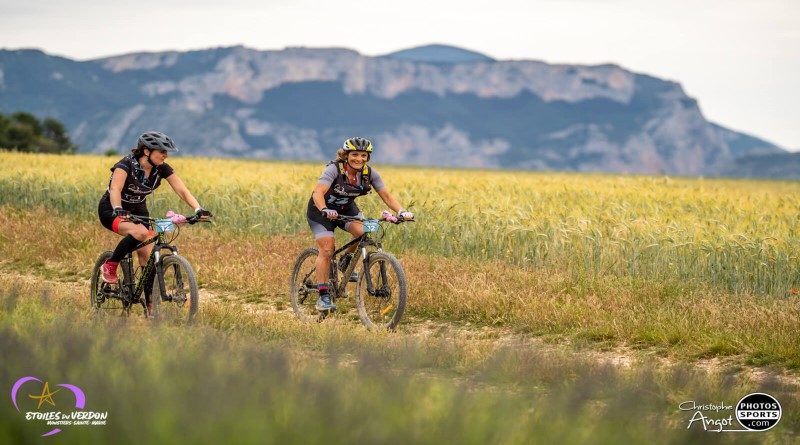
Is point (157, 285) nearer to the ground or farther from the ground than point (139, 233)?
nearer to the ground

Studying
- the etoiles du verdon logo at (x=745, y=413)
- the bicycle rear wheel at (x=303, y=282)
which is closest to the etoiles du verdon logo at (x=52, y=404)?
the etoiles du verdon logo at (x=745, y=413)

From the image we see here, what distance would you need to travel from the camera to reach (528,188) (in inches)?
983

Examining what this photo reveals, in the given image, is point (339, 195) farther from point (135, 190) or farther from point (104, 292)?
point (104, 292)

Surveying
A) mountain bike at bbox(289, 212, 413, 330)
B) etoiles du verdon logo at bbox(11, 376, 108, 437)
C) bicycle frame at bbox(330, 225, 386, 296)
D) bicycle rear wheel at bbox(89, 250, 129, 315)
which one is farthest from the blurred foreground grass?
bicycle frame at bbox(330, 225, 386, 296)

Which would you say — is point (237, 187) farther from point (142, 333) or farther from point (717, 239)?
point (142, 333)

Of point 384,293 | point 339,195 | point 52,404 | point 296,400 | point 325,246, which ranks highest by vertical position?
point 339,195

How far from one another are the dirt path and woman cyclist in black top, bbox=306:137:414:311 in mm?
813

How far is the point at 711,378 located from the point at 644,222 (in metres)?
8.02

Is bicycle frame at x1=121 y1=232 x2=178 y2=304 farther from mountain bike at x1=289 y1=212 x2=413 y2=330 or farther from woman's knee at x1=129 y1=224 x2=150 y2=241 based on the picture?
mountain bike at x1=289 y1=212 x2=413 y2=330

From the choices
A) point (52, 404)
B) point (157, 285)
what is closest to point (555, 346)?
point (157, 285)

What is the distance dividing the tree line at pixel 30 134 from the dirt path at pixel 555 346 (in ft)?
262

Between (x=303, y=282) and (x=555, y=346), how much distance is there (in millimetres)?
3198

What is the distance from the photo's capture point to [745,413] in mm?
6363

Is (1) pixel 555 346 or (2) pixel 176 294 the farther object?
(1) pixel 555 346
